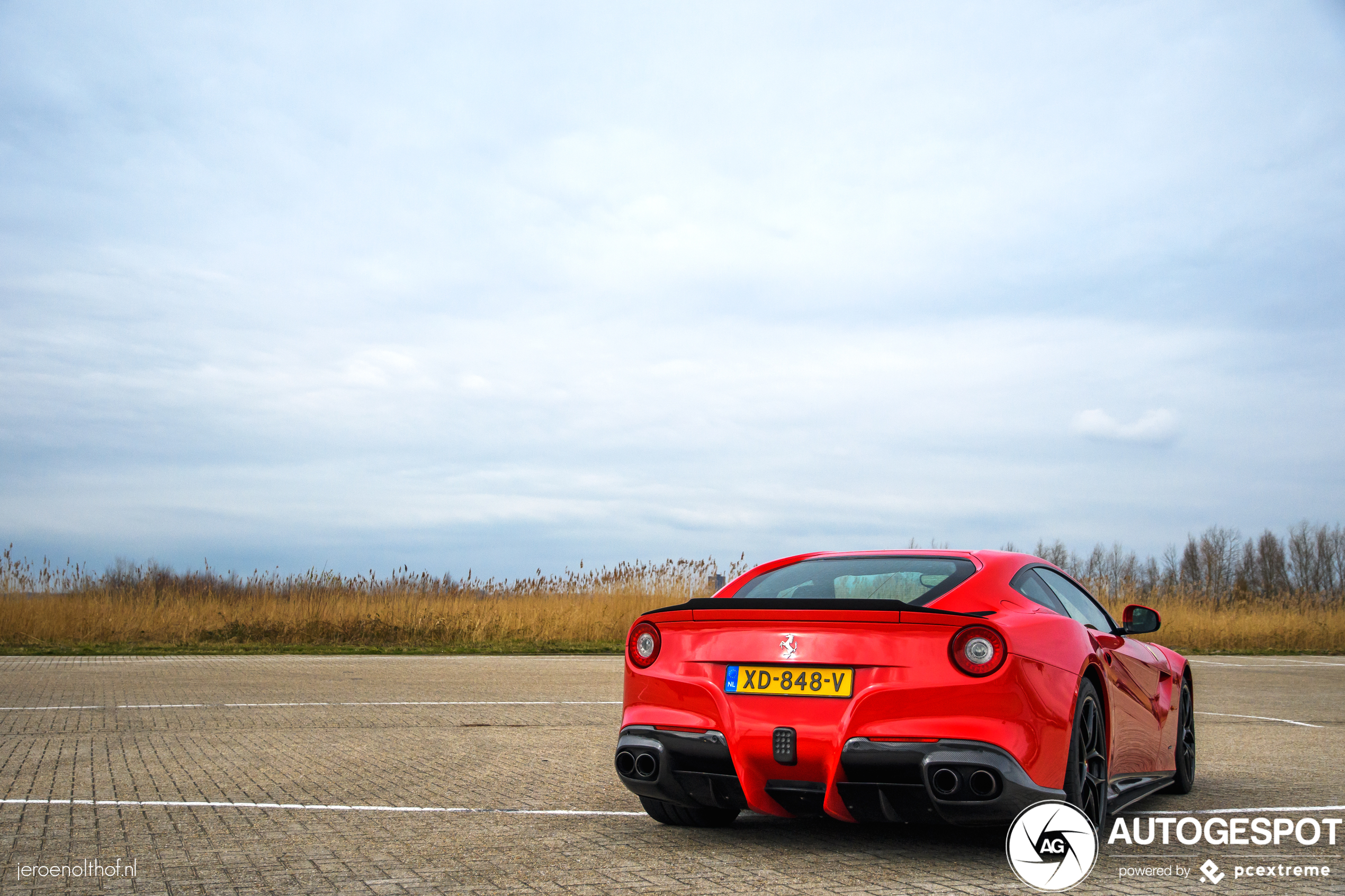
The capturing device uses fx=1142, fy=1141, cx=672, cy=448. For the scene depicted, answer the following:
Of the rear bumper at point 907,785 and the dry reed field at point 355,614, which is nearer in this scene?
the rear bumper at point 907,785

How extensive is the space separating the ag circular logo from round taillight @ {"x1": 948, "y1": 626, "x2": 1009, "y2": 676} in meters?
0.56

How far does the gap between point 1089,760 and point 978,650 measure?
3.13 ft

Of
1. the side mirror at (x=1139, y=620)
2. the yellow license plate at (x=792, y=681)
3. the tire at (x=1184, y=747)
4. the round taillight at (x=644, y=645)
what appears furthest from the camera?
the tire at (x=1184, y=747)

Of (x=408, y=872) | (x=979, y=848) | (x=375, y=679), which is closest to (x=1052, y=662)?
(x=979, y=848)

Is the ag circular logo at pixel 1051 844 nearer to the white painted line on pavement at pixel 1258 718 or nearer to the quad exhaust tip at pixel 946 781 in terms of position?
the quad exhaust tip at pixel 946 781

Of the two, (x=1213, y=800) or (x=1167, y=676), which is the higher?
(x=1167, y=676)

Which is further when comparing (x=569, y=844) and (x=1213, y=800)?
(x=1213, y=800)

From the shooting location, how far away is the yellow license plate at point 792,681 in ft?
15.1

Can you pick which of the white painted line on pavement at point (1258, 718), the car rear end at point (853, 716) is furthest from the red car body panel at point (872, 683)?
the white painted line on pavement at point (1258, 718)

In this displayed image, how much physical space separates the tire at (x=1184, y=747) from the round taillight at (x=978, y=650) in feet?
8.74

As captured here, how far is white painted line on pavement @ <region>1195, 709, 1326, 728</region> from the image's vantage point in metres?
10.5

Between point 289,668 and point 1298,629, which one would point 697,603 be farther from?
point 1298,629

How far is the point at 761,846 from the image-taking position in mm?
5031

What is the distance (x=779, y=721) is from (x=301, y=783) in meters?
3.22
